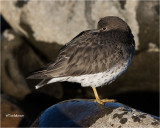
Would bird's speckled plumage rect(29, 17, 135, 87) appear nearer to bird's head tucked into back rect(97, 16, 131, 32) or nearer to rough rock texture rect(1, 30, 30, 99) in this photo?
bird's head tucked into back rect(97, 16, 131, 32)

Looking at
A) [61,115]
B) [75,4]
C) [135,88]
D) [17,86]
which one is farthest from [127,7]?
[61,115]

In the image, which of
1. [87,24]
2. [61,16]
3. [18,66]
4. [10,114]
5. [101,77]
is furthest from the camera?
[18,66]

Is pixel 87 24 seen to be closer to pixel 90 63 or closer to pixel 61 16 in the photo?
pixel 61 16

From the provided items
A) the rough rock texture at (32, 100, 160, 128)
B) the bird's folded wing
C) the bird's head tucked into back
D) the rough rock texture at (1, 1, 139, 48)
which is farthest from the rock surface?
the rough rock texture at (32, 100, 160, 128)

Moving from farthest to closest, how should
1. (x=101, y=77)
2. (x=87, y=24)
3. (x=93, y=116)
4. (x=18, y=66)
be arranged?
(x=18, y=66), (x=87, y=24), (x=101, y=77), (x=93, y=116)

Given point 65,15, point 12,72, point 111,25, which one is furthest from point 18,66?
point 111,25
